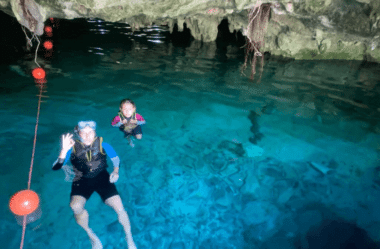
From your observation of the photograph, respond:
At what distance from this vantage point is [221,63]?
11.4 m

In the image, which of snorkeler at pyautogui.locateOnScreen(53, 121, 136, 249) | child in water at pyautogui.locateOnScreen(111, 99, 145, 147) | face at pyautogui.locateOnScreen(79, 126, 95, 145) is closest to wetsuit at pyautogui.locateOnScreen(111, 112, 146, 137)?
child in water at pyautogui.locateOnScreen(111, 99, 145, 147)

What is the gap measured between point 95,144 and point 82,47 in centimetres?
1151

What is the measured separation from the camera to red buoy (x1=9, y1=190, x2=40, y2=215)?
2779mm

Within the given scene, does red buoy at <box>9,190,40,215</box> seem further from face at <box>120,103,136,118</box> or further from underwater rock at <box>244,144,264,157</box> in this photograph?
underwater rock at <box>244,144,264,157</box>

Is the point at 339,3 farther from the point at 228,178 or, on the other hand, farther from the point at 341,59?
the point at 228,178

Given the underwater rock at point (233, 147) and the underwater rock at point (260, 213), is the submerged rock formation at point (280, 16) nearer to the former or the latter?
the underwater rock at point (233, 147)

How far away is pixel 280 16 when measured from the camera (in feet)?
36.5

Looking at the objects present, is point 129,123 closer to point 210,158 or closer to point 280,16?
point 210,158

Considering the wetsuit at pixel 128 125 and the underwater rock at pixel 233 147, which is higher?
the wetsuit at pixel 128 125

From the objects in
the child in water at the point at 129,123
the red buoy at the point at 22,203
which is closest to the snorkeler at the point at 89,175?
the red buoy at the point at 22,203

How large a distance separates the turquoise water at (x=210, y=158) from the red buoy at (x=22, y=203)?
710 mm

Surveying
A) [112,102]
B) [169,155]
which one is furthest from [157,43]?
[169,155]

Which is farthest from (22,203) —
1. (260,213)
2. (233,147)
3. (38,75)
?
(38,75)

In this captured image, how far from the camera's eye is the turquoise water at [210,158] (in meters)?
3.50
